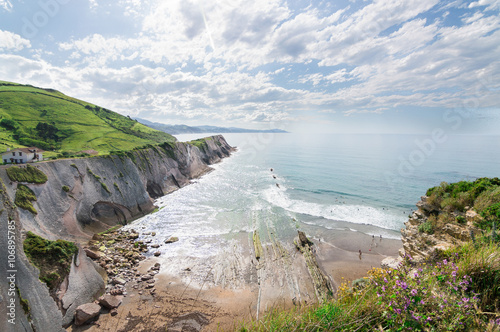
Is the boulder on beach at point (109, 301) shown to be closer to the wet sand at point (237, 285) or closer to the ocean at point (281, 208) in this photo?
the wet sand at point (237, 285)

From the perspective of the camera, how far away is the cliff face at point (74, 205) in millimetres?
11805

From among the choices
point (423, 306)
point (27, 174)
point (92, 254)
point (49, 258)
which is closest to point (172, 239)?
point (92, 254)

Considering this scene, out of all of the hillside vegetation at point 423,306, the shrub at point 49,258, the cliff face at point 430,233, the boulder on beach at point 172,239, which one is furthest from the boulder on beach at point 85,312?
the cliff face at point 430,233

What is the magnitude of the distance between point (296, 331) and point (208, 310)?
1394cm

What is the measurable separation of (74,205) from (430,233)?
34963 millimetres

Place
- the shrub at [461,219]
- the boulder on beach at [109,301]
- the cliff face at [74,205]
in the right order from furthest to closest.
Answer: the boulder on beach at [109,301]
the shrub at [461,219]
the cliff face at [74,205]

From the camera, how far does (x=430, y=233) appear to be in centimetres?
1416

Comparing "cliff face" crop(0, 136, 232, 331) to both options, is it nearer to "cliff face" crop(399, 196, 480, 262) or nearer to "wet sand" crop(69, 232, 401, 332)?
"wet sand" crop(69, 232, 401, 332)

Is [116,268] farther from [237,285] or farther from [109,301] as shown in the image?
[237,285]

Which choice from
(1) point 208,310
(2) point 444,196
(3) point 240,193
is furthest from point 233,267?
(3) point 240,193

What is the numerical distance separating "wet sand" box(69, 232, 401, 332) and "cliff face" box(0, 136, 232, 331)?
3.23 meters

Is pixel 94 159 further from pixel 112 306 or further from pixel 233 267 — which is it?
pixel 233 267

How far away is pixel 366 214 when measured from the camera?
34250 millimetres

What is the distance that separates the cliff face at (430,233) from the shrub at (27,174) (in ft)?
111
